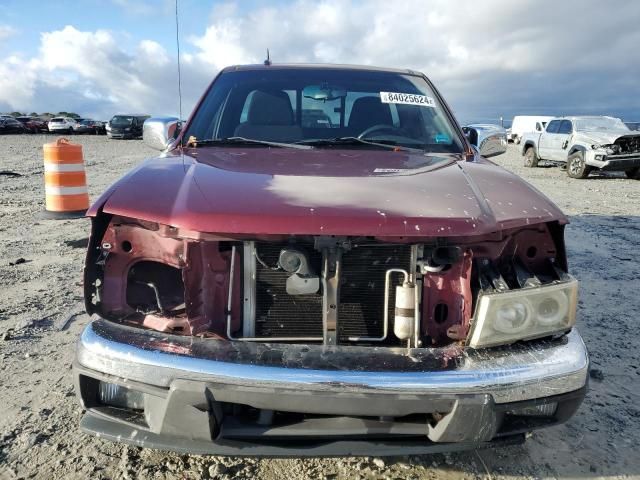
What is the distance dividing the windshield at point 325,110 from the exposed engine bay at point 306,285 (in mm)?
1035

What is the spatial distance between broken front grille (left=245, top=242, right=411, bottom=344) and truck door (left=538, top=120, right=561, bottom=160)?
1473cm

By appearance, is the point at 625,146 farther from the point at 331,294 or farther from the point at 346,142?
the point at 331,294

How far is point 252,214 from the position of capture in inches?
67.2

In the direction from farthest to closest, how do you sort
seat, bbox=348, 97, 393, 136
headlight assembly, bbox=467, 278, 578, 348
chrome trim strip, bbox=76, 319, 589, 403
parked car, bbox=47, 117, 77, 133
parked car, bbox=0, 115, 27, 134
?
parked car, bbox=47, 117, 77, 133 < parked car, bbox=0, 115, 27, 134 < seat, bbox=348, 97, 393, 136 < headlight assembly, bbox=467, 278, 578, 348 < chrome trim strip, bbox=76, 319, 589, 403

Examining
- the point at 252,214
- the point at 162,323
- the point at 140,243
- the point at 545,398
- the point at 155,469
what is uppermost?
the point at 252,214

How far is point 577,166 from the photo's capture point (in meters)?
12.9

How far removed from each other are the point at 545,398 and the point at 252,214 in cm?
118

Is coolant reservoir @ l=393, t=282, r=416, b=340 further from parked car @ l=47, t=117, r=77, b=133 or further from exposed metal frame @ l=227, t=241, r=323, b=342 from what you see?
parked car @ l=47, t=117, r=77, b=133

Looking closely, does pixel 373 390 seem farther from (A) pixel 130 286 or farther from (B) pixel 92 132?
(B) pixel 92 132

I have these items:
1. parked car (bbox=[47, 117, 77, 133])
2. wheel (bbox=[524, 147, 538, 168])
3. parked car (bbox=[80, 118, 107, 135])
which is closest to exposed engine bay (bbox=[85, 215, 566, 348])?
wheel (bbox=[524, 147, 538, 168])

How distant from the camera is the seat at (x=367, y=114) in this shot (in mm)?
3029

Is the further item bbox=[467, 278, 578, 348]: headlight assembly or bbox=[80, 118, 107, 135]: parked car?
bbox=[80, 118, 107, 135]: parked car

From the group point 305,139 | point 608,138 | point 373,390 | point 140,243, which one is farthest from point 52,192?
point 608,138

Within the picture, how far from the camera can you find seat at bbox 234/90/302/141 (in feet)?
9.41
